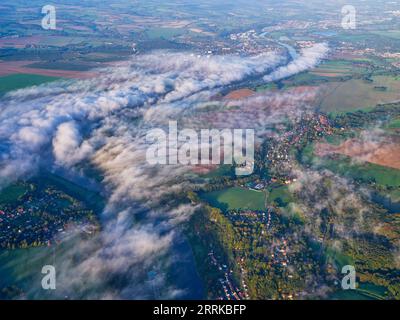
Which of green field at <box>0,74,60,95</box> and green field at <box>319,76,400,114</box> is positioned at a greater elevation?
green field at <box>0,74,60,95</box>

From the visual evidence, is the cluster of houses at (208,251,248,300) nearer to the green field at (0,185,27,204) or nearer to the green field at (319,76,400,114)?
the green field at (0,185,27,204)

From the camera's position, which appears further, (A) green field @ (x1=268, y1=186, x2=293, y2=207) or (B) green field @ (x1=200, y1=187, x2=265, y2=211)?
(A) green field @ (x1=268, y1=186, x2=293, y2=207)

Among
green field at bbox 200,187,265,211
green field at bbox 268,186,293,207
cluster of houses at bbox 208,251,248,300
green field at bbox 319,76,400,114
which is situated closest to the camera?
cluster of houses at bbox 208,251,248,300

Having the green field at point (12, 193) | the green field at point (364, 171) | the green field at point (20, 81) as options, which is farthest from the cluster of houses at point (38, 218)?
the green field at point (20, 81)

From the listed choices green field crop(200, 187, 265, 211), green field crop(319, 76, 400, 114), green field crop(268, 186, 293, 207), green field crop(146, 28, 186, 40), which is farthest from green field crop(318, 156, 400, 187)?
green field crop(146, 28, 186, 40)

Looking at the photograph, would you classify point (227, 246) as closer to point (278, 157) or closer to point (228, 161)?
point (228, 161)
